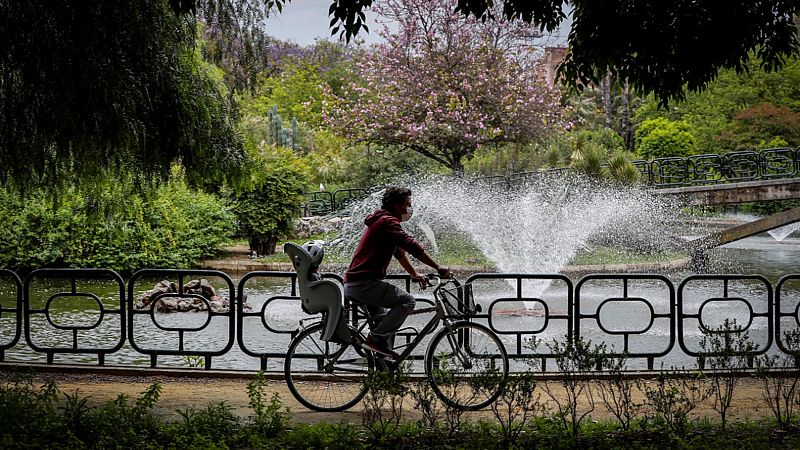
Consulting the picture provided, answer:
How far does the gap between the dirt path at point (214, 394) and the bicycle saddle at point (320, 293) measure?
64cm

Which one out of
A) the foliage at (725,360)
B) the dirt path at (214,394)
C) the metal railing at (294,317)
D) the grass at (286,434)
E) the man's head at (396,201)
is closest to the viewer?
the grass at (286,434)

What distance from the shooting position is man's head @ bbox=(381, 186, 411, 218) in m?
7.69


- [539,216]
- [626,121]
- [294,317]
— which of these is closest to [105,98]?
[294,317]

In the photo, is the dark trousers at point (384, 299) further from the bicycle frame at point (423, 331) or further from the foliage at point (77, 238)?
the foliage at point (77, 238)

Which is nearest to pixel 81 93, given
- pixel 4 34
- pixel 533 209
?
pixel 4 34

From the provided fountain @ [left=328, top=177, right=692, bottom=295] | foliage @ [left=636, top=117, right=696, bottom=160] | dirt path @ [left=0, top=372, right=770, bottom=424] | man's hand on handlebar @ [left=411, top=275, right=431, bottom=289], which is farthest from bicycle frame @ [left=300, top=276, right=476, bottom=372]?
foliage @ [left=636, top=117, right=696, bottom=160]

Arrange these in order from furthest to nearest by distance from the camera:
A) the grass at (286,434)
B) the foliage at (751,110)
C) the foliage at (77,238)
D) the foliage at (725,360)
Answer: the foliage at (751,110) → the foliage at (77,238) → the foliage at (725,360) → the grass at (286,434)

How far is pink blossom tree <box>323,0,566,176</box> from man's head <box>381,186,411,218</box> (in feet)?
73.1

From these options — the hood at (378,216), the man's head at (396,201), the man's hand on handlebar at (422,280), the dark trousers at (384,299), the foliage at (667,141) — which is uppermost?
the foliage at (667,141)

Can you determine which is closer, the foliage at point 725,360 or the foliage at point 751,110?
the foliage at point 725,360

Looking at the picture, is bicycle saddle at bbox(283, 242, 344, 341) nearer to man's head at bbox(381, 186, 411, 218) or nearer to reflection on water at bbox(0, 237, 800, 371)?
man's head at bbox(381, 186, 411, 218)

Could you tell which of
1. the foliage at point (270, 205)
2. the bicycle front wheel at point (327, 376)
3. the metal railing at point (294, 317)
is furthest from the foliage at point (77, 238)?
the bicycle front wheel at point (327, 376)

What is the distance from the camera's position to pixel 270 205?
24281 millimetres

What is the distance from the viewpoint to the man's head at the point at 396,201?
7.69 meters
